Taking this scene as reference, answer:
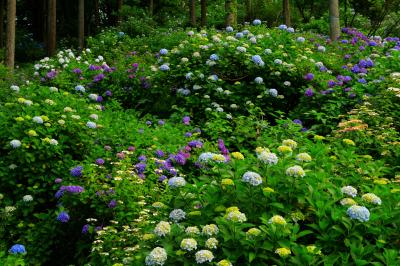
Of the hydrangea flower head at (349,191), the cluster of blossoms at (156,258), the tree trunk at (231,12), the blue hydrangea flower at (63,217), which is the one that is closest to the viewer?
the cluster of blossoms at (156,258)

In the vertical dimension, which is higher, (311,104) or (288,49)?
(288,49)

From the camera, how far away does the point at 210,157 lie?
3.51 m

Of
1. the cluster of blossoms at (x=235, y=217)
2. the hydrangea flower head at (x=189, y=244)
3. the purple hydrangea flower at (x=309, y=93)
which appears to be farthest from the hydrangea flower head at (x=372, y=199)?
the purple hydrangea flower at (x=309, y=93)

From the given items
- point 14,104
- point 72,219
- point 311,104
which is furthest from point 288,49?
point 72,219

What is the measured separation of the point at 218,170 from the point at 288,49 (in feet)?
19.8

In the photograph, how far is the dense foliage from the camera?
2877mm

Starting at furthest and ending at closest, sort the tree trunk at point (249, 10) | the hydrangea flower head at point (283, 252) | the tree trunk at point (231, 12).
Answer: the tree trunk at point (249, 10) → the tree trunk at point (231, 12) → the hydrangea flower head at point (283, 252)

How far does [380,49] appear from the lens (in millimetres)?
9328

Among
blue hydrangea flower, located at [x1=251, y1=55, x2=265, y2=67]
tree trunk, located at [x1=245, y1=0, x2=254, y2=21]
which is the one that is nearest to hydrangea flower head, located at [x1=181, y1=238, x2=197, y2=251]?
blue hydrangea flower, located at [x1=251, y1=55, x2=265, y2=67]

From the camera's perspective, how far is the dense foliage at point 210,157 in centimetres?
288

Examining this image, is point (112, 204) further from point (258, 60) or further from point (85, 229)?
point (258, 60)

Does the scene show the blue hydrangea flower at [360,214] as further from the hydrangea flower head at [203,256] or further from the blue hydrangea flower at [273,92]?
the blue hydrangea flower at [273,92]

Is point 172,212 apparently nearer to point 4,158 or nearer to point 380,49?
point 4,158

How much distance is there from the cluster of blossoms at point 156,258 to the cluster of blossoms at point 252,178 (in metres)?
0.68
